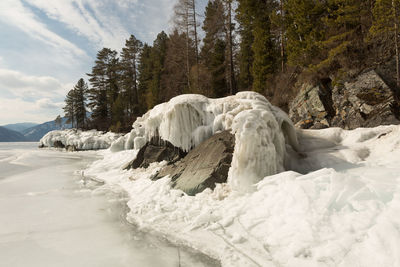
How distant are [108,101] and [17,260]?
3468 cm

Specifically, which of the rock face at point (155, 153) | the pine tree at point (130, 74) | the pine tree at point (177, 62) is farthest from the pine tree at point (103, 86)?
the rock face at point (155, 153)

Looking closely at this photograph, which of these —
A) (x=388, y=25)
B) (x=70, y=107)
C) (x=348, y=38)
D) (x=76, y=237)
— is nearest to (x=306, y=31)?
(x=348, y=38)

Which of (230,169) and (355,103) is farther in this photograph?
(355,103)

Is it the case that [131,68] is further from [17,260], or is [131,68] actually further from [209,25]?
[17,260]

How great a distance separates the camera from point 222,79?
17.7 m

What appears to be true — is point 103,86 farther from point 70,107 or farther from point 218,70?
point 218,70

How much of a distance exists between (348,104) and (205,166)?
687 centimetres

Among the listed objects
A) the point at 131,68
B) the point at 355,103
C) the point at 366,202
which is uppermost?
the point at 131,68

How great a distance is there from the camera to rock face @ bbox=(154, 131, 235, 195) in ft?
13.5

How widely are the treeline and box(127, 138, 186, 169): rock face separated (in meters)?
7.62

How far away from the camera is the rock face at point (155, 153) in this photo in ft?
22.3

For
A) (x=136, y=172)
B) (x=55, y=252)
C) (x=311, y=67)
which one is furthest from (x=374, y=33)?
(x=55, y=252)

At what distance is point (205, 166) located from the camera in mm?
4508

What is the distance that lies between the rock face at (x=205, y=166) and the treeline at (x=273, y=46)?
7150 millimetres
